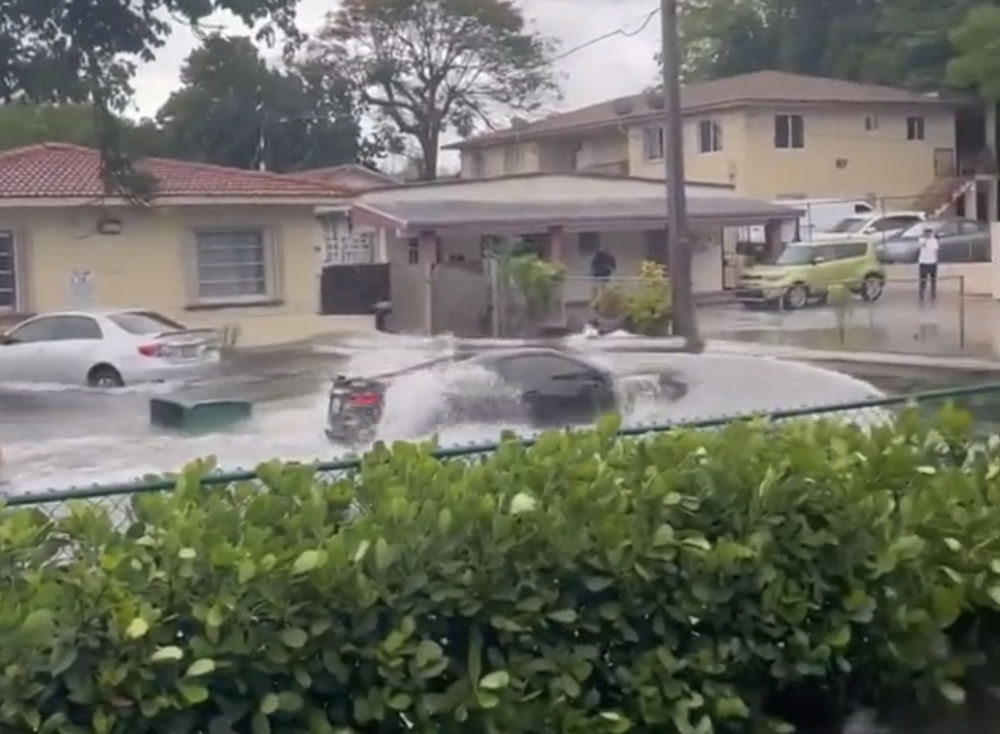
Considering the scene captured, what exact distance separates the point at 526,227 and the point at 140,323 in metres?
8.64

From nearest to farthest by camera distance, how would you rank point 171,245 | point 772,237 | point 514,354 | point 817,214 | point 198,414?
point 198,414 → point 514,354 → point 171,245 → point 772,237 → point 817,214

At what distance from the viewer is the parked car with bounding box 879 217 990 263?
113 feet

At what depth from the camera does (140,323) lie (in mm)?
22344

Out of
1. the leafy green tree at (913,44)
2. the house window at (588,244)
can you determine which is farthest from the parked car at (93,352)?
the leafy green tree at (913,44)

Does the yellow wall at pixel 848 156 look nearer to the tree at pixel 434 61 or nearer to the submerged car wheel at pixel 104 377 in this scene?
the tree at pixel 434 61

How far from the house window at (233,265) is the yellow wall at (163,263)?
153mm

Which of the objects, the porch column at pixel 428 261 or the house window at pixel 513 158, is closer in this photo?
the porch column at pixel 428 261

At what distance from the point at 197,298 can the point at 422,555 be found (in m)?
20.6

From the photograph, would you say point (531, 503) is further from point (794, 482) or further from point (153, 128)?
point (153, 128)

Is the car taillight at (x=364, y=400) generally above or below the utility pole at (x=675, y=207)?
below

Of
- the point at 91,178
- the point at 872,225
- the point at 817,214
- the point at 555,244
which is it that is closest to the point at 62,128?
the point at 91,178

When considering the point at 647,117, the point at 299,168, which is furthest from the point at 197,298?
the point at 647,117

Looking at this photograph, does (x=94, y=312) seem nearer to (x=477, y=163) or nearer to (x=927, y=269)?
(x=477, y=163)

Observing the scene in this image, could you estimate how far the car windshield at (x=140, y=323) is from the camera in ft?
72.5
